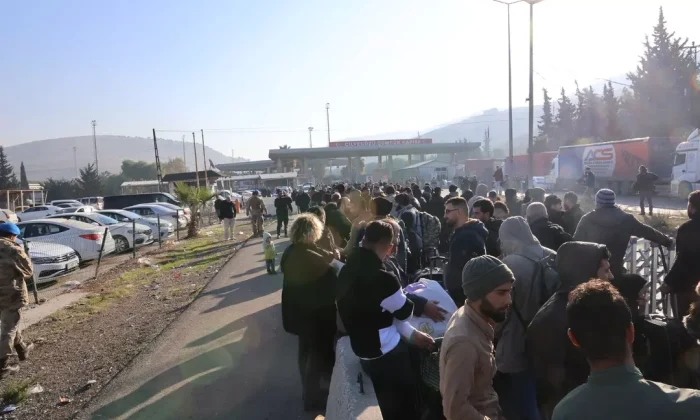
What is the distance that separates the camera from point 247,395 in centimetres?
527

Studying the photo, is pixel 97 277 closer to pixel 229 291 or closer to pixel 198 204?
pixel 229 291

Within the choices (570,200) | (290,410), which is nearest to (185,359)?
(290,410)

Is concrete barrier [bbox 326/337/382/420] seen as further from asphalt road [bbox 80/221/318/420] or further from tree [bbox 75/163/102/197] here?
tree [bbox 75/163/102/197]

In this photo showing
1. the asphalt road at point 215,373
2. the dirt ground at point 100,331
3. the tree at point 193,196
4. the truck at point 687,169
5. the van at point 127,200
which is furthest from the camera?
the van at point 127,200

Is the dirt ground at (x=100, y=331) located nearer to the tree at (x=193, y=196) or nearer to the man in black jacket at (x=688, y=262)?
the tree at (x=193, y=196)

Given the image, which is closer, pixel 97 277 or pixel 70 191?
pixel 97 277

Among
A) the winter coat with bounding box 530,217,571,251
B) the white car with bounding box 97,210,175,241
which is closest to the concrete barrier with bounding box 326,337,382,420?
the winter coat with bounding box 530,217,571,251

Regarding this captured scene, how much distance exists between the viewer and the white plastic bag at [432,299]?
12.7 ft

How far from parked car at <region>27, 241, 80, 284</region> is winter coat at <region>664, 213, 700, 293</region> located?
43.2ft

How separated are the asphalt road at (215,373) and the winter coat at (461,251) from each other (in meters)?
1.90

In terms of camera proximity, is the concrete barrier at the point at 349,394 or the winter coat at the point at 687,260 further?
the winter coat at the point at 687,260

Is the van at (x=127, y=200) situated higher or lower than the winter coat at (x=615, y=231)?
lower

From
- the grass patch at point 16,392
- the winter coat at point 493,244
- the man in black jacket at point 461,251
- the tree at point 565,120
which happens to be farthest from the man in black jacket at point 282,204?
the tree at point 565,120

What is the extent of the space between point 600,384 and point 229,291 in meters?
9.25
